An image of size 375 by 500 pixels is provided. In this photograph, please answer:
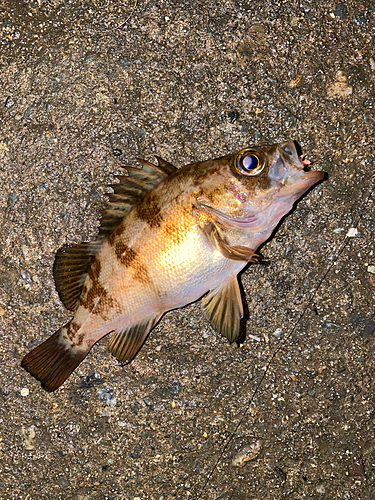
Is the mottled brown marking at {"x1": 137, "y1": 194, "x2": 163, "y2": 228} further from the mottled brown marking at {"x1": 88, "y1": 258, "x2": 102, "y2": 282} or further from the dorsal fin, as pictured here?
the mottled brown marking at {"x1": 88, "y1": 258, "x2": 102, "y2": 282}

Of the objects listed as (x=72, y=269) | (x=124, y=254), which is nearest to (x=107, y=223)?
(x=124, y=254)

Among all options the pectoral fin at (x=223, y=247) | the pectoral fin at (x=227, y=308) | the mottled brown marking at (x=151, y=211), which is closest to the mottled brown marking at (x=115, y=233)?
the mottled brown marking at (x=151, y=211)

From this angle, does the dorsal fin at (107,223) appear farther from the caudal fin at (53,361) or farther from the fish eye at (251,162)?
the fish eye at (251,162)

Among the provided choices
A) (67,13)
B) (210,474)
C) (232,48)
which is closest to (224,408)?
(210,474)

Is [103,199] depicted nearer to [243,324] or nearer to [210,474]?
[243,324]

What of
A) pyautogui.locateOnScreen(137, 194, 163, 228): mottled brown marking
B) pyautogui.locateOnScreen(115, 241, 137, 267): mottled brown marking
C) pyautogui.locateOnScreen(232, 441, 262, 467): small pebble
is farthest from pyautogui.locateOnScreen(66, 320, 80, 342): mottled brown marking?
pyautogui.locateOnScreen(232, 441, 262, 467): small pebble

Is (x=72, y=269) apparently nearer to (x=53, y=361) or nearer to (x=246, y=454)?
(x=53, y=361)
